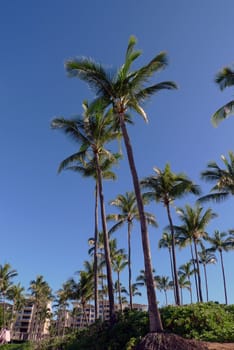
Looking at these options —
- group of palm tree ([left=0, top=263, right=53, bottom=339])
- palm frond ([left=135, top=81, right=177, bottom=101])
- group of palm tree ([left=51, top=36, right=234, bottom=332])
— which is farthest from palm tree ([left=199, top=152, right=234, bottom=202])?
group of palm tree ([left=0, top=263, right=53, bottom=339])

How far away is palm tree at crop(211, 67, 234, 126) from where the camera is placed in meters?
14.9

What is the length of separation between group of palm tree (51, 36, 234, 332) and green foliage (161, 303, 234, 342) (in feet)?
8.10

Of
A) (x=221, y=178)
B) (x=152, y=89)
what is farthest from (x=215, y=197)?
(x=152, y=89)

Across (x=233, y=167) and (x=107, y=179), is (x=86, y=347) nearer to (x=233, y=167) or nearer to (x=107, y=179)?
(x=107, y=179)

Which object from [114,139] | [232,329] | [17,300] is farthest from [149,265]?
[17,300]

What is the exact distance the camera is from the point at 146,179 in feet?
78.6

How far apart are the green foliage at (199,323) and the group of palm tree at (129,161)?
2468mm

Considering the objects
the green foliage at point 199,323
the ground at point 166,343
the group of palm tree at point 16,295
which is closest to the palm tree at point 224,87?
the green foliage at point 199,323

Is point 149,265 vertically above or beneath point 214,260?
beneath

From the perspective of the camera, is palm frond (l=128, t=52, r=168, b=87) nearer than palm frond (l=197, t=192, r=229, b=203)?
Yes

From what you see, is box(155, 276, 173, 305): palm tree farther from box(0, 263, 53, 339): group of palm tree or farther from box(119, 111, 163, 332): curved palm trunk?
box(119, 111, 163, 332): curved palm trunk

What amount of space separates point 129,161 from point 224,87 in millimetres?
6956

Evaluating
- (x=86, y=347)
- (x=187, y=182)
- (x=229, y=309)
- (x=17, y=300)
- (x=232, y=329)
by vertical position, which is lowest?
(x=86, y=347)

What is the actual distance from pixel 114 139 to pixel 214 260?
38.1 m
